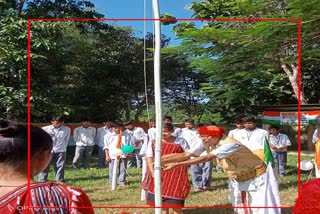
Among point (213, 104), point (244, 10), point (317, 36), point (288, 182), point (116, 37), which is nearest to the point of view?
point (213, 104)

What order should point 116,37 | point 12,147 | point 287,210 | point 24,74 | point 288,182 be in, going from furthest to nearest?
point 288,182, point 287,210, point 116,37, point 24,74, point 12,147

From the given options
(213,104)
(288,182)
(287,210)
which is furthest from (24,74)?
(288,182)

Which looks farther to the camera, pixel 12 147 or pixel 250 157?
pixel 250 157

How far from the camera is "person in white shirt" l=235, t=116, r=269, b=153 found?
3.54 m

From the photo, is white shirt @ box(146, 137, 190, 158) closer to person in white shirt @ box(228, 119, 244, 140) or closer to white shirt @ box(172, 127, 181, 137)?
white shirt @ box(172, 127, 181, 137)

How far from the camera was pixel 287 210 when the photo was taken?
14.4 ft

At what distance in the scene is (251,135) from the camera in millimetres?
3631

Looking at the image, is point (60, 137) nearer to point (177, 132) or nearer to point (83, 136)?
point (83, 136)

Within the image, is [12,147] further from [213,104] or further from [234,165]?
[234,165]

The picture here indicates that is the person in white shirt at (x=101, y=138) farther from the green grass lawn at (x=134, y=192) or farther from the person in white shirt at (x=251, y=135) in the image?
the person in white shirt at (x=251, y=135)

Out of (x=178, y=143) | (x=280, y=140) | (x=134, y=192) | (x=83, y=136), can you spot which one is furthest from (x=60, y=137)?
(x=280, y=140)

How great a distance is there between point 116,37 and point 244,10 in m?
1.17

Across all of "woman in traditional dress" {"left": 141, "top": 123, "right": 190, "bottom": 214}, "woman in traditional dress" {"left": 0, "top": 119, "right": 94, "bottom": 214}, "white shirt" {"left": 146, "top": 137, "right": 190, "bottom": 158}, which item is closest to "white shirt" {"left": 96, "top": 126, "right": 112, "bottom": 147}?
"white shirt" {"left": 146, "top": 137, "right": 190, "bottom": 158}

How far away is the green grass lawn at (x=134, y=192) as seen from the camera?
443 centimetres
